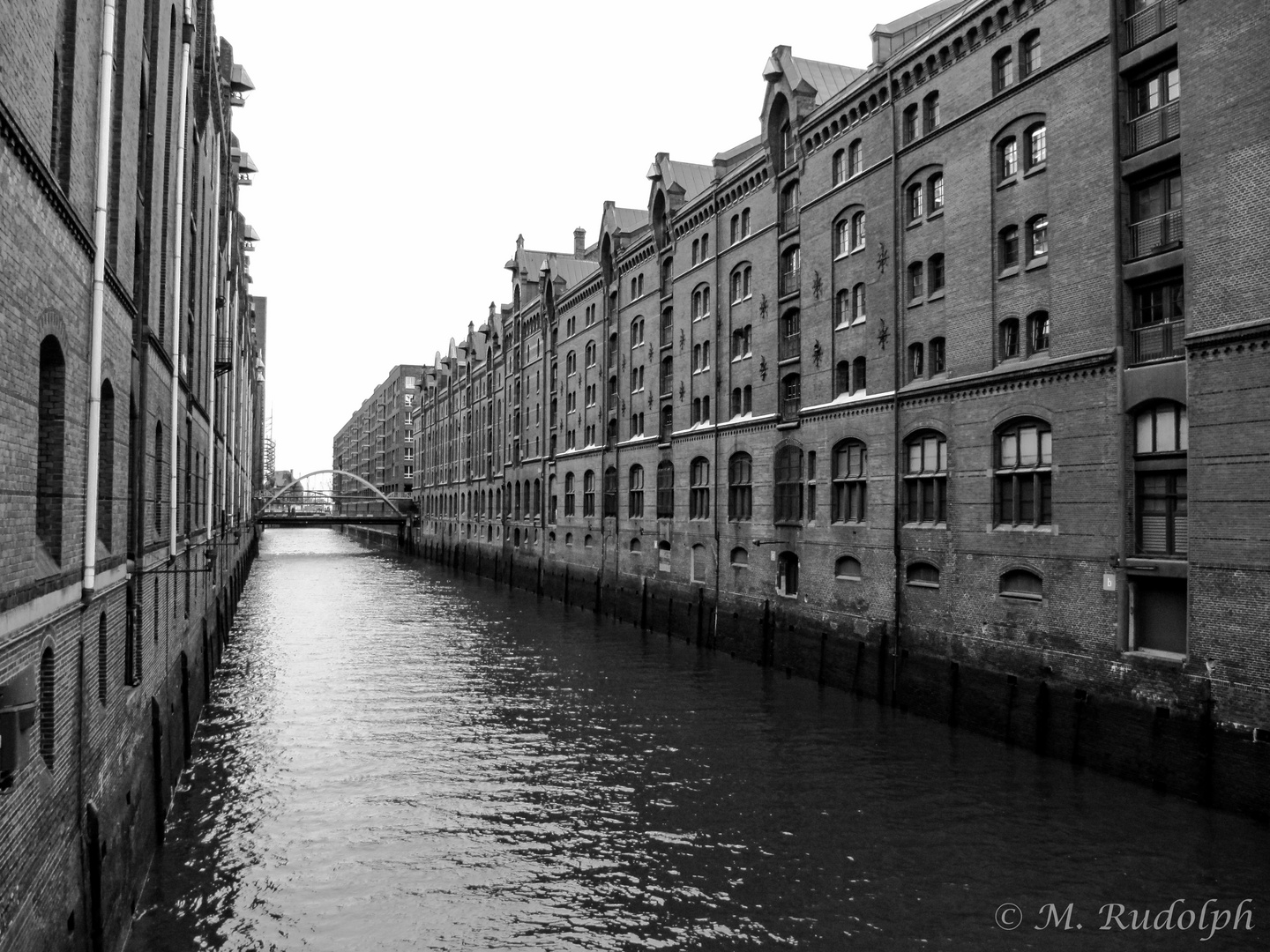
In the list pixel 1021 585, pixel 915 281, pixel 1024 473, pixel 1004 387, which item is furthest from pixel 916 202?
pixel 1021 585

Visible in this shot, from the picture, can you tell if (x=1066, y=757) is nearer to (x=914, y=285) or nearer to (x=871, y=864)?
(x=871, y=864)

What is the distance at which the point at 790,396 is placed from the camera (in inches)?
1098

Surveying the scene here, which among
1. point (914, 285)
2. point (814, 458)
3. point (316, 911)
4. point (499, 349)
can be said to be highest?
point (499, 349)

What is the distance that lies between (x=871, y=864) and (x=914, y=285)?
562 inches

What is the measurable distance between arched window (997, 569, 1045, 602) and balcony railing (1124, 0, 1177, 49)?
9433mm

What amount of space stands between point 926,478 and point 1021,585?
3787 millimetres

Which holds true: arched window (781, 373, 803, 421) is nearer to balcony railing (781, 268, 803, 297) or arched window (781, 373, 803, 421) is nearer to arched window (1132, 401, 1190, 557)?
balcony railing (781, 268, 803, 297)

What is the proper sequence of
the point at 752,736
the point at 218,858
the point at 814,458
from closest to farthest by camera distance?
the point at 218,858
the point at 752,736
the point at 814,458

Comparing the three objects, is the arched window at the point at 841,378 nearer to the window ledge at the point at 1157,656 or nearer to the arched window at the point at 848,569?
the arched window at the point at 848,569

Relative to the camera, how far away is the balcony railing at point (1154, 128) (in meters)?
15.5

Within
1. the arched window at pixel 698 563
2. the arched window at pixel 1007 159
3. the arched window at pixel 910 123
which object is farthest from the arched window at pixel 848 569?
the arched window at pixel 910 123

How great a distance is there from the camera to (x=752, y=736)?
18.5 meters

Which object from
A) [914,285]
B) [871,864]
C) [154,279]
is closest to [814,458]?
[914,285]

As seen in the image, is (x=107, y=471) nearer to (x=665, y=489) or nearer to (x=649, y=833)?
(x=649, y=833)
